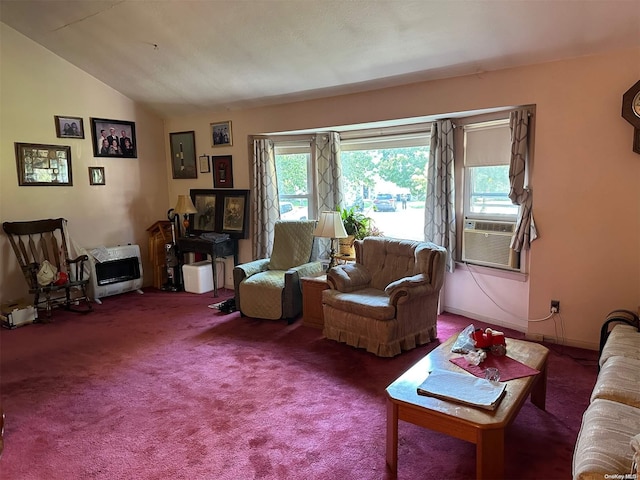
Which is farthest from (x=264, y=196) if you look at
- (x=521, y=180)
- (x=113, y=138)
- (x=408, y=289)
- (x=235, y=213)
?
(x=521, y=180)

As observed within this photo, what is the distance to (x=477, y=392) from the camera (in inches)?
81.4

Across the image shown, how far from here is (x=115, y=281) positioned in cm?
542

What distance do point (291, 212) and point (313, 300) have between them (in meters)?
1.75

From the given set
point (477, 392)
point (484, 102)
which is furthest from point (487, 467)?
point (484, 102)

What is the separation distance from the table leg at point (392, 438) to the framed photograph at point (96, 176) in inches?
188

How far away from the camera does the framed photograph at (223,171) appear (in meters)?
5.66

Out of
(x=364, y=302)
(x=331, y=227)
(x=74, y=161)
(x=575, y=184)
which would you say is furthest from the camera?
(x=74, y=161)

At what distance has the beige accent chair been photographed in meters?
3.44

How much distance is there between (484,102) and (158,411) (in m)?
3.46

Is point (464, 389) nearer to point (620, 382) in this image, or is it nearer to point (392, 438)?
point (392, 438)

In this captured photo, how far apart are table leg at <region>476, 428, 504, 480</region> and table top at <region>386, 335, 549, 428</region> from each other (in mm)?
55

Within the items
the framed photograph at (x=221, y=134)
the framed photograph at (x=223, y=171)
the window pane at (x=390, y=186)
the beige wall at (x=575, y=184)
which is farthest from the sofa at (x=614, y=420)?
the framed photograph at (x=221, y=134)

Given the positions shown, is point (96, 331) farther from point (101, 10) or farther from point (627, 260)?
point (627, 260)

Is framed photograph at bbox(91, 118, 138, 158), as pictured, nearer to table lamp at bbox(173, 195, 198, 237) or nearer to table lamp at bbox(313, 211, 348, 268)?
table lamp at bbox(173, 195, 198, 237)
